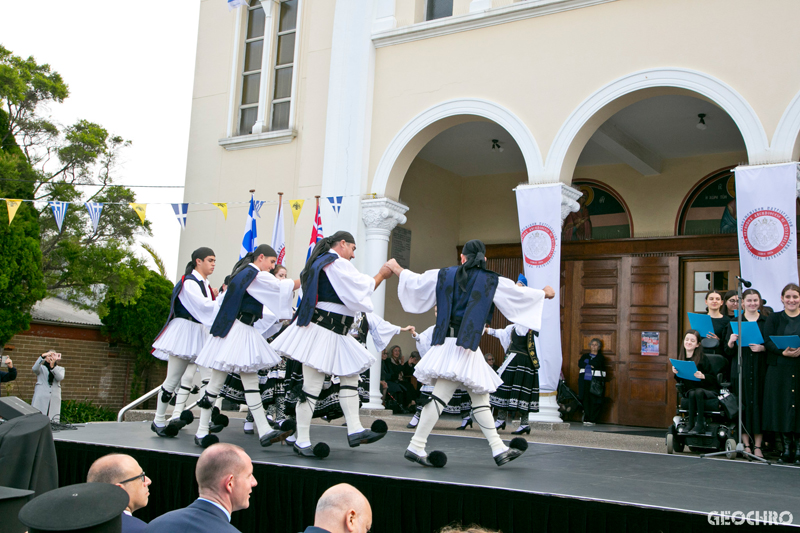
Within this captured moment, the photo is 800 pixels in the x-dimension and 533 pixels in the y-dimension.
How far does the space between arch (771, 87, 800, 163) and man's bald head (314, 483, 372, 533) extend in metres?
7.64

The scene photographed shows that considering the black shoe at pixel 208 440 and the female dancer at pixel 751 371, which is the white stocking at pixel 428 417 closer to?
the black shoe at pixel 208 440

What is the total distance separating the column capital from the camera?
1116cm

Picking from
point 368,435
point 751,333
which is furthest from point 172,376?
point 751,333

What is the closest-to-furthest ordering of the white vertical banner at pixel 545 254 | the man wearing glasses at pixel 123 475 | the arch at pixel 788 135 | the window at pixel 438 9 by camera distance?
1. the man wearing glasses at pixel 123 475
2. the arch at pixel 788 135
3. the white vertical banner at pixel 545 254
4. the window at pixel 438 9

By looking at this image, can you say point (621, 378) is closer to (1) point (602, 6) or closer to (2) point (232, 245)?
(1) point (602, 6)

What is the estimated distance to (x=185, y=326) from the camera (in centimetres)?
717

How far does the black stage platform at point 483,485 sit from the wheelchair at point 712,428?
1.18ft

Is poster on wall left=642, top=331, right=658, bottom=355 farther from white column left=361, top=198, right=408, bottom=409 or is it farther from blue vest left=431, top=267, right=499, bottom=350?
blue vest left=431, top=267, right=499, bottom=350

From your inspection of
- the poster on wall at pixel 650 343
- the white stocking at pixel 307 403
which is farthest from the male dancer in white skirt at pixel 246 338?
the poster on wall at pixel 650 343

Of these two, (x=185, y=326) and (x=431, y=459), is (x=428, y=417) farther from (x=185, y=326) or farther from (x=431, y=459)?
(x=185, y=326)

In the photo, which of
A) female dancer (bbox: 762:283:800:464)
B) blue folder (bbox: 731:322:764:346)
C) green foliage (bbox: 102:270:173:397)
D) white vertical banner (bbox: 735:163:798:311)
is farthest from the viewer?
green foliage (bbox: 102:270:173:397)

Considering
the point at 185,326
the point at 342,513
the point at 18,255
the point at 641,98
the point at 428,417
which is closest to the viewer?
the point at 342,513

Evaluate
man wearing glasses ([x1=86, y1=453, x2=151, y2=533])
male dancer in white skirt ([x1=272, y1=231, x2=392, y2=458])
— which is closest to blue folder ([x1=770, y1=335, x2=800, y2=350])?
male dancer in white skirt ([x1=272, y1=231, x2=392, y2=458])

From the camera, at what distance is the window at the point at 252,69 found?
43.4ft
